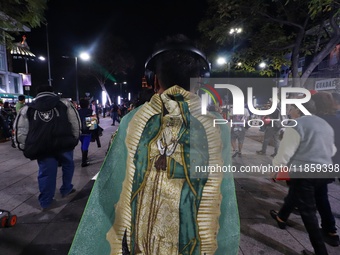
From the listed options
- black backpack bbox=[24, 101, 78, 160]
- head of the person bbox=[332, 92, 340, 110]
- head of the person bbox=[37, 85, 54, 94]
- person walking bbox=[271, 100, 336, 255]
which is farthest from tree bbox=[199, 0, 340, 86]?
black backpack bbox=[24, 101, 78, 160]

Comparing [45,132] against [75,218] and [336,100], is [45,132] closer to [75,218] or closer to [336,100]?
[75,218]

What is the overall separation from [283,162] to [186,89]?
7.34ft

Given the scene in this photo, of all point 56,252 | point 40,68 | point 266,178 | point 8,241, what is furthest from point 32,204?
point 40,68

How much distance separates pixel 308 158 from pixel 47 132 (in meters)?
3.91

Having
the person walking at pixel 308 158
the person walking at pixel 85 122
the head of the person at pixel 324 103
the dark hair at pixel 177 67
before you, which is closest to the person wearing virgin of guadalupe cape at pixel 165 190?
the dark hair at pixel 177 67

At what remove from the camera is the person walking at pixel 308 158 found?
2.76 m

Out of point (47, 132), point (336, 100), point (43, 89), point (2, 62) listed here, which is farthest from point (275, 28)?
point (2, 62)

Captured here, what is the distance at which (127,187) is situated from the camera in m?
1.24

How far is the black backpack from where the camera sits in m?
3.81

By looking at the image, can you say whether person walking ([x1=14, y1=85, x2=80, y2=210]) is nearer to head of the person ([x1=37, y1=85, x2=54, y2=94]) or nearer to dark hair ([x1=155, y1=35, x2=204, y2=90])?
head of the person ([x1=37, y1=85, x2=54, y2=94])

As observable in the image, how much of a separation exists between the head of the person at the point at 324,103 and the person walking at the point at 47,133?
394 centimetres

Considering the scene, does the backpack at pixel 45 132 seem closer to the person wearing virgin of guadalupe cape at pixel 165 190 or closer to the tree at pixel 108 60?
the person wearing virgin of guadalupe cape at pixel 165 190

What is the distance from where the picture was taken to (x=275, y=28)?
9.64 meters

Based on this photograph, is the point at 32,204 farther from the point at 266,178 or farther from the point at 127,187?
the point at 266,178
